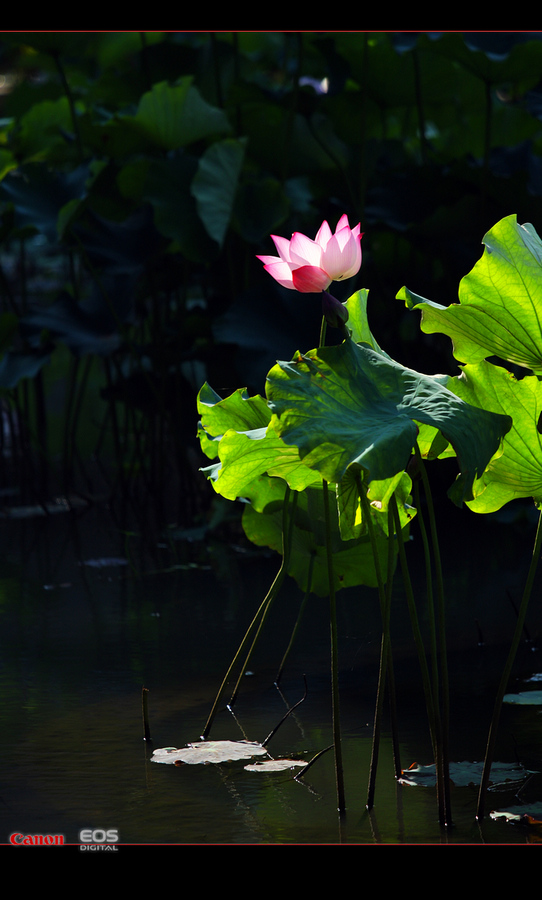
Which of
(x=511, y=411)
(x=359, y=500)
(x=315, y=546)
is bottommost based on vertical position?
(x=315, y=546)

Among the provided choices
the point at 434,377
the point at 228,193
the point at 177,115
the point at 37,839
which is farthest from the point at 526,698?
the point at 177,115

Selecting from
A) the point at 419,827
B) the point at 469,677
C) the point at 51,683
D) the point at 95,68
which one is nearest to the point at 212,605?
the point at 51,683

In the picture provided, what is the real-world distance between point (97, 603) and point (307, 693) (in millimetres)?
909

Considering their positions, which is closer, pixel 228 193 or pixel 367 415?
pixel 367 415

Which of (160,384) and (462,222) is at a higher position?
(462,222)

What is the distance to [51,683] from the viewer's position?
1.94 metres

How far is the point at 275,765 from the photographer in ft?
4.85

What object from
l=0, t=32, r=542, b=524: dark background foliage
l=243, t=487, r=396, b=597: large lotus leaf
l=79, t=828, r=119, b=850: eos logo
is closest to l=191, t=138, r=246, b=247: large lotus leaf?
l=0, t=32, r=542, b=524: dark background foliage

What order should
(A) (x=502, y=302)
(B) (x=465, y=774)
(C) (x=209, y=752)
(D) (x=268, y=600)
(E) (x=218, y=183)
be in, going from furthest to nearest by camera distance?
(E) (x=218, y=183)
(D) (x=268, y=600)
(C) (x=209, y=752)
(B) (x=465, y=774)
(A) (x=502, y=302)

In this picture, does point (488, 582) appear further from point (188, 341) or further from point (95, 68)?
point (95, 68)

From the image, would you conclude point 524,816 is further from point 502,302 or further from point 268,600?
point 502,302

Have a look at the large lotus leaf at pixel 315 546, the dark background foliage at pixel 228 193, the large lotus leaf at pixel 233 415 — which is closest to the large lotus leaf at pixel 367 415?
the large lotus leaf at pixel 233 415

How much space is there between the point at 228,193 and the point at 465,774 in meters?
2.39

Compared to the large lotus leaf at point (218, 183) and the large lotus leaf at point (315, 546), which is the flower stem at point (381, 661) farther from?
the large lotus leaf at point (218, 183)
